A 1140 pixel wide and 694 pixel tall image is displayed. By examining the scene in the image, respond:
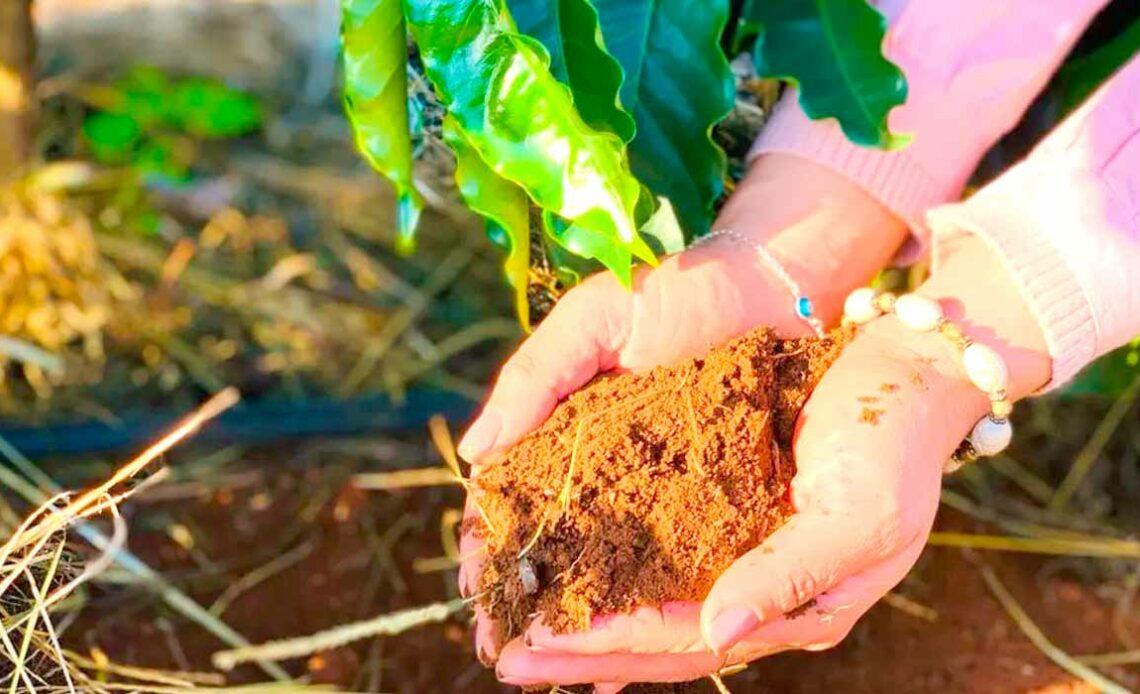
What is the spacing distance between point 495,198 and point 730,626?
338 millimetres

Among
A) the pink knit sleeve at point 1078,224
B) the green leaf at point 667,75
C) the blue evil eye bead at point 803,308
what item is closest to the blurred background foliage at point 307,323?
the green leaf at point 667,75

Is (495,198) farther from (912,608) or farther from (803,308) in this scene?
(912,608)

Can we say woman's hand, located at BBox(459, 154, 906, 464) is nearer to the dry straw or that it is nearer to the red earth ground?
the dry straw

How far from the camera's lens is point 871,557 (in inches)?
33.2

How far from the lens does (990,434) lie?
0.94 meters

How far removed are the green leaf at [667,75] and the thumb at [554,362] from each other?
0.35 ft

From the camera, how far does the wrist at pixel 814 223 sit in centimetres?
105

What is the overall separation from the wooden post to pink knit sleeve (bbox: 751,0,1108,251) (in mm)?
898

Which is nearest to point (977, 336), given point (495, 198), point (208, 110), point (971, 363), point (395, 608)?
point (971, 363)

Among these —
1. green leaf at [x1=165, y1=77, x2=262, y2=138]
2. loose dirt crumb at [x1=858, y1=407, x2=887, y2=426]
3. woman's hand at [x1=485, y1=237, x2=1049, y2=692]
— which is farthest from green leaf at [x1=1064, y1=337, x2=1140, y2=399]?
green leaf at [x1=165, y1=77, x2=262, y2=138]

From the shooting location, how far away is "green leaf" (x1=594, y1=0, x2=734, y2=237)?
0.98 metres

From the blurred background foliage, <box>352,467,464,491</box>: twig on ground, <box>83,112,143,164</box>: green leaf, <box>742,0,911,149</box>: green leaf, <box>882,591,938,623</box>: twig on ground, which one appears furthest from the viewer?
<box>83,112,143,164</box>: green leaf

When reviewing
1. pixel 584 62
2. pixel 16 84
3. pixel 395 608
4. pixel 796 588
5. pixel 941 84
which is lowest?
pixel 395 608

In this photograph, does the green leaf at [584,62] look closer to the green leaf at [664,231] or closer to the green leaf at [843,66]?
the green leaf at [664,231]
